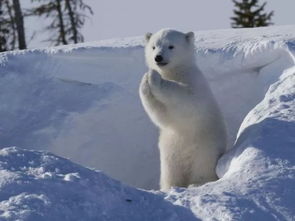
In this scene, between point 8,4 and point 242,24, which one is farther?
point 242,24

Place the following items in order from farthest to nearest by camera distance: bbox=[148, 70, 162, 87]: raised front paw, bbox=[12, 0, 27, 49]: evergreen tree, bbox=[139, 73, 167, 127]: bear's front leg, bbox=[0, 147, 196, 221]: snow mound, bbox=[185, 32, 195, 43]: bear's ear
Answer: bbox=[12, 0, 27, 49]: evergreen tree < bbox=[185, 32, 195, 43]: bear's ear < bbox=[139, 73, 167, 127]: bear's front leg < bbox=[148, 70, 162, 87]: raised front paw < bbox=[0, 147, 196, 221]: snow mound

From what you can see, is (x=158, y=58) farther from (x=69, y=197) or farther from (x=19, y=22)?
(x=19, y=22)

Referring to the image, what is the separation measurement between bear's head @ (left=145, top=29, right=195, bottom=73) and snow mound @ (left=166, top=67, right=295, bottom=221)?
3.32 feet

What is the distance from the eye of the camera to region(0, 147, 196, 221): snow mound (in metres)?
3.72

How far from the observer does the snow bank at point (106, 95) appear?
698cm

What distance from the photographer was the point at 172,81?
564 cm

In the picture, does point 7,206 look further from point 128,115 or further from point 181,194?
point 128,115

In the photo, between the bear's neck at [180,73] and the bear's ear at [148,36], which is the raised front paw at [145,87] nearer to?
the bear's neck at [180,73]

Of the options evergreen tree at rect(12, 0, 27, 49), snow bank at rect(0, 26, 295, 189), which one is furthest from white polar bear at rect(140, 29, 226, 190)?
evergreen tree at rect(12, 0, 27, 49)

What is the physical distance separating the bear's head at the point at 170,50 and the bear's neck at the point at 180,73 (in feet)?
0.08

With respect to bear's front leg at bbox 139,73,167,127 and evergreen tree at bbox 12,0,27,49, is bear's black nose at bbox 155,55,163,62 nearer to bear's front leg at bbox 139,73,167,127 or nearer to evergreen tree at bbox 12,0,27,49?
bear's front leg at bbox 139,73,167,127

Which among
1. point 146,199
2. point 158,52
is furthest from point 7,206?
point 158,52

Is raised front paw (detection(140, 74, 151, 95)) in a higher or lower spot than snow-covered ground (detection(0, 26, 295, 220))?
higher

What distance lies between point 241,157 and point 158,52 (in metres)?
1.60
